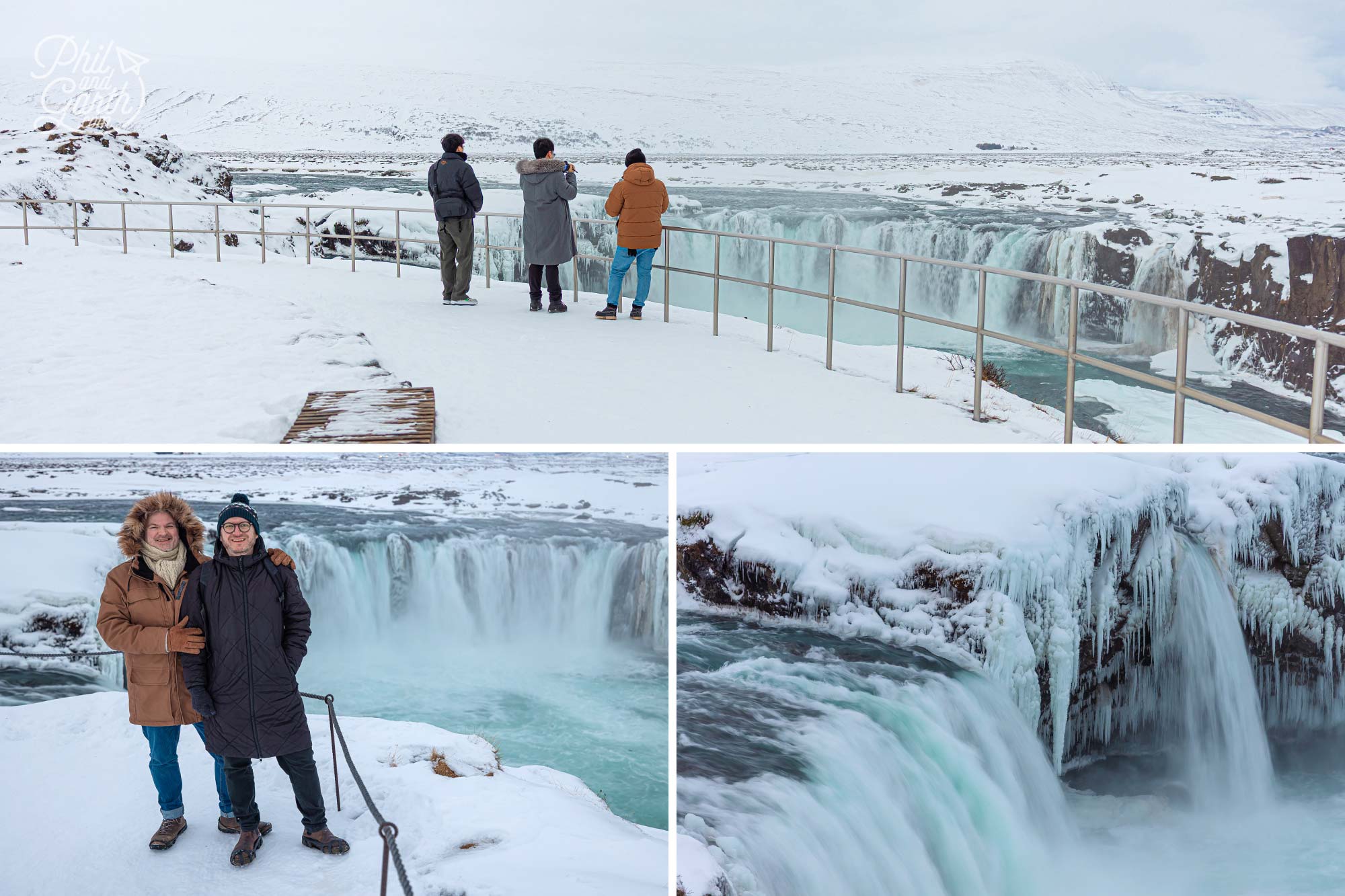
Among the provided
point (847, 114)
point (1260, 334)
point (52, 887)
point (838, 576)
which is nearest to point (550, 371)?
point (838, 576)

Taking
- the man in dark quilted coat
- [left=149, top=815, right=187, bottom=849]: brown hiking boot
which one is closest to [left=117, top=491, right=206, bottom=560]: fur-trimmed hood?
the man in dark quilted coat

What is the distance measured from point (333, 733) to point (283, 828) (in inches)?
11.3

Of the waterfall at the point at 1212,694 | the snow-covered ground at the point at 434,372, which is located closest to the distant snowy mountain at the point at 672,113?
the snow-covered ground at the point at 434,372

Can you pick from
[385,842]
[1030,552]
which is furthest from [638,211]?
[385,842]

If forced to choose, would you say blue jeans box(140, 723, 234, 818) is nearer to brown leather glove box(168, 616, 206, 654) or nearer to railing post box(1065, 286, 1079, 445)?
brown leather glove box(168, 616, 206, 654)

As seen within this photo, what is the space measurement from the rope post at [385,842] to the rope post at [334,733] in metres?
0.27

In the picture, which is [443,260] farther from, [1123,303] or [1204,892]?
[1123,303]

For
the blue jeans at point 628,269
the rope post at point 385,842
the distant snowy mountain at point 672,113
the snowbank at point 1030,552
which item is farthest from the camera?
the distant snowy mountain at point 672,113

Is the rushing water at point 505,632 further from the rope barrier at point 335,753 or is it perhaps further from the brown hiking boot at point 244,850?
the brown hiking boot at point 244,850

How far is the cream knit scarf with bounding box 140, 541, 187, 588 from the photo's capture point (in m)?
3.18

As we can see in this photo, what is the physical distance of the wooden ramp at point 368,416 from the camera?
4332 millimetres

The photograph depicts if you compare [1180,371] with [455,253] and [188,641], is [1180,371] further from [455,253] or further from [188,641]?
[455,253]

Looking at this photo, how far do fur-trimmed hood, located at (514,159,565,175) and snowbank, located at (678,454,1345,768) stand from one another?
4.70m

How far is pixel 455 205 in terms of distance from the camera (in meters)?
8.01
